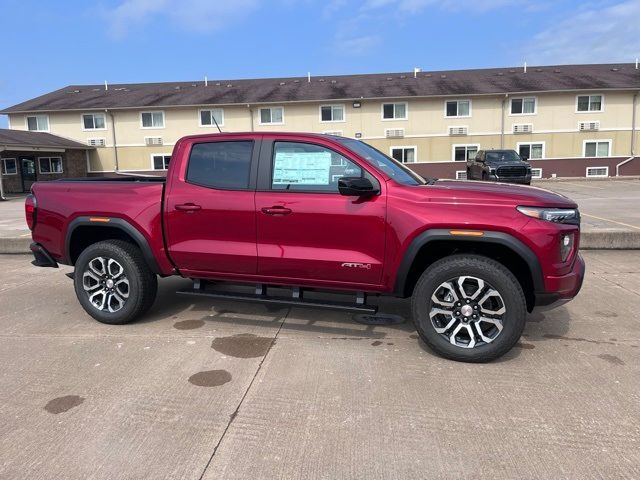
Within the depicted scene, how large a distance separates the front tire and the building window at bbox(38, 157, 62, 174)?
111 feet

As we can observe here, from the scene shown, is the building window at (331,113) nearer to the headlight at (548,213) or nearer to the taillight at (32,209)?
the taillight at (32,209)

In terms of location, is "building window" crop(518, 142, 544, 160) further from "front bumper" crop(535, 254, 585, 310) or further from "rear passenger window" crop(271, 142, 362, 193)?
"rear passenger window" crop(271, 142, 362, 193)

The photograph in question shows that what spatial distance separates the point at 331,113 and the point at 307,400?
29970 millimetres

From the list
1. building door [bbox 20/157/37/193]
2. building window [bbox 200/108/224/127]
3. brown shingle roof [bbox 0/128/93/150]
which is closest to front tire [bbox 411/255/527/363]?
brown shingle roof [bbox 0/128/93/150]

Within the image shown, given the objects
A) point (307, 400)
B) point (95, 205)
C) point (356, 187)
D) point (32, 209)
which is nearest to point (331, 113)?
point (32, 209)

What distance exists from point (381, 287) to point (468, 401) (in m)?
1.16

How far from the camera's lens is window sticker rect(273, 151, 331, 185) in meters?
4.30

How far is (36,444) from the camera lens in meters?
2.91

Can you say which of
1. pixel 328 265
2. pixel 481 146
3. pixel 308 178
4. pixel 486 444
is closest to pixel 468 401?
pixel 486 444

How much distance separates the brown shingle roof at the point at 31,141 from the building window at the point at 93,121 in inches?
55.8

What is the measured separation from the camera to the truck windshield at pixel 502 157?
76.7ft

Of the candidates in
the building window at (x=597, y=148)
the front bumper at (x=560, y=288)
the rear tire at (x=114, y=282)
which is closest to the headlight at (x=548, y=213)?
the front bumper at (x=560, y=288)

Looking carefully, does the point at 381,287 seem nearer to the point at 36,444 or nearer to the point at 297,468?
the point at 297,468

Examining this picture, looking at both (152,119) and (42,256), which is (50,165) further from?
(42,256)
